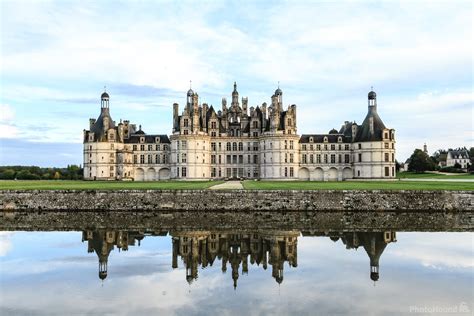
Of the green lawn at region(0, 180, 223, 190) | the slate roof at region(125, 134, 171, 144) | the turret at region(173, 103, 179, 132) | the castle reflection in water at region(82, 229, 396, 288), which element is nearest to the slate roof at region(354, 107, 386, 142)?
the turret at region(173, 103, 179, 132)

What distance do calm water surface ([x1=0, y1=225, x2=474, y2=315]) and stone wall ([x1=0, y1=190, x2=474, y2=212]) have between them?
10783mm

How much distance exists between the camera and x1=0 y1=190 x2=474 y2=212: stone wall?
34.4m

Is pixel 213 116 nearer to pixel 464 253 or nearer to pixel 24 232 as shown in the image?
pixel 24 232

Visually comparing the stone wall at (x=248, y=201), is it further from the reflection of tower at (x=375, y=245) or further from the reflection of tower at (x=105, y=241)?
the reflection of tower at (x=375, y=245)

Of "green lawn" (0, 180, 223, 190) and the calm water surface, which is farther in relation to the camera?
"green lawn" (0, 180, 223, 190)

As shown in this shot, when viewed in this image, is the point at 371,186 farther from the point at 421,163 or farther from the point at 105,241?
the point at 421,163

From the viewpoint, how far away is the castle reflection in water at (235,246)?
16891mm

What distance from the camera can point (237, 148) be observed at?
70.8m

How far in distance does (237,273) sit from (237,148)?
55402 mm

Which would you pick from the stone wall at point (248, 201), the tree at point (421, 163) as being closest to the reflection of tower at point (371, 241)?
the stone wall at point (248, 201)

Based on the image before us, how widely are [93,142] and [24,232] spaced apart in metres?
44.5

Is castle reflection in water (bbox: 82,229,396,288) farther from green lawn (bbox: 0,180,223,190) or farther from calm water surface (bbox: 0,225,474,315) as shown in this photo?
green lawn (bbox: 0,180,223,190)

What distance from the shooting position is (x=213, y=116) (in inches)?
2788

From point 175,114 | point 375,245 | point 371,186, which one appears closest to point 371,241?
point 375,245
